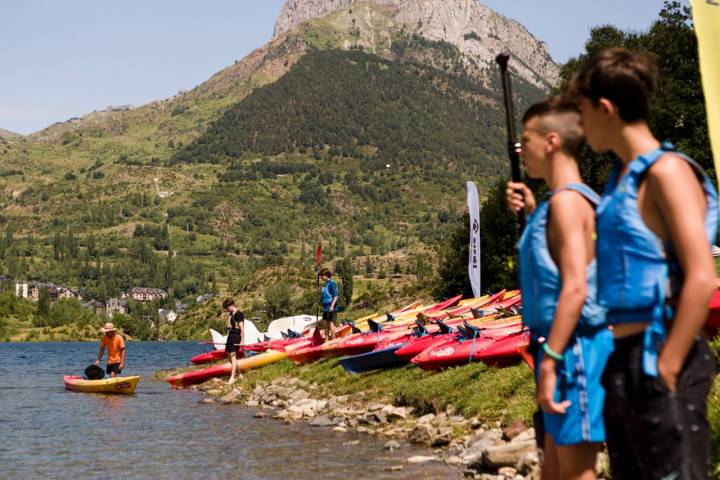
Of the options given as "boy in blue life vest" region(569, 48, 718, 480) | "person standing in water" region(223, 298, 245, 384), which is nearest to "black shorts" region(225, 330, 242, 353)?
"person standing in water" region(223, 298, 245, 384)

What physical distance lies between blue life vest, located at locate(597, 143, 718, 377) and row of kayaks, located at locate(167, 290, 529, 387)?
635cm

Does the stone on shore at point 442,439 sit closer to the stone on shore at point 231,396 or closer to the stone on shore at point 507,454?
the stone on shore at point 507,454

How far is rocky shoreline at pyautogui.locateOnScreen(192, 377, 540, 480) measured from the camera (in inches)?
402

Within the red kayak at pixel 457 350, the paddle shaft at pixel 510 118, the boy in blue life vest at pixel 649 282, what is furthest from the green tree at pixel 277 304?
the boy in blue life vest at pixel 649 282

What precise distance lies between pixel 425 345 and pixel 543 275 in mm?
14713

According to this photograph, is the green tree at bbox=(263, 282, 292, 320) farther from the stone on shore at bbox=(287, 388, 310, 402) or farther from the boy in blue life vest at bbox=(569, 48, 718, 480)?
the boy in blue life vest at bbox=(569, 48, 718, 480)

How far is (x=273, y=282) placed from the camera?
648 feet

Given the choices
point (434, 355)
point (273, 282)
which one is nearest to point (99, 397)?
point (434, 355)

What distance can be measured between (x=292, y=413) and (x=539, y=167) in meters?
14.9

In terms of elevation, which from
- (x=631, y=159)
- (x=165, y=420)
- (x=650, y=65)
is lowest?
(x=165, y=420)

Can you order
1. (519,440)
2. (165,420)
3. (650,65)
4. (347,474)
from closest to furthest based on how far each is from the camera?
(650,65) < (519,440) < (347,474) < (165,420)

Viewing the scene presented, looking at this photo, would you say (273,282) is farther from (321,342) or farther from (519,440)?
(519,440)

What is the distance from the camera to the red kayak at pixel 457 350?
55.7 ft

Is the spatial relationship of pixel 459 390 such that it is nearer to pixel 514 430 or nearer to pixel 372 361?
pixel 514 430
